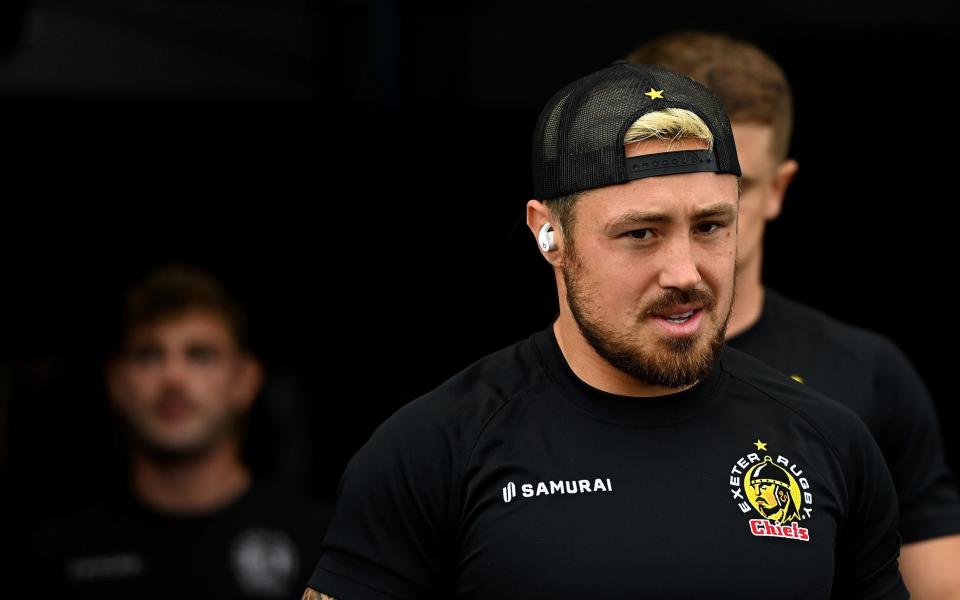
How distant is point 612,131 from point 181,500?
2.49 m

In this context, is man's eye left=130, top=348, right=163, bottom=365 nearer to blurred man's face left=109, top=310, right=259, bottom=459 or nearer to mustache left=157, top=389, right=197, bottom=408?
blurred man's face left=109, top=310, right=259, bottom=459

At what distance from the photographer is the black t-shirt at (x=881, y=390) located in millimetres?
3371

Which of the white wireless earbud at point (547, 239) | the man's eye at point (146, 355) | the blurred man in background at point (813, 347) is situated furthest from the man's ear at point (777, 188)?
the man's eye at point (146, 355)

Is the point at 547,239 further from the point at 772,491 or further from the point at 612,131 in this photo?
the point at 772,491

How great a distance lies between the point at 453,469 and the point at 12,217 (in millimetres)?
3465

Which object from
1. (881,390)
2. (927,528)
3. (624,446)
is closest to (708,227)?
(624,446)

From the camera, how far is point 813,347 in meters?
3.52

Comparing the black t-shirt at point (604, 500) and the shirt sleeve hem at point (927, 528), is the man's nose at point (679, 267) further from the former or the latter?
the shirt sleeve hem at point (927, 528)

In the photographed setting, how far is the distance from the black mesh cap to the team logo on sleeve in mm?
524

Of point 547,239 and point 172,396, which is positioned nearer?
point 547,239

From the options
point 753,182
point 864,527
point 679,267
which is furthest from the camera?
point 753,182

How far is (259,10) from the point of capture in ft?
17.6

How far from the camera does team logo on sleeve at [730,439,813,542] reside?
8.68ft

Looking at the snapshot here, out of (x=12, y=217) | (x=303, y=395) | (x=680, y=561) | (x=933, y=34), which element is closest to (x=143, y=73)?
(x=12, y=217)
